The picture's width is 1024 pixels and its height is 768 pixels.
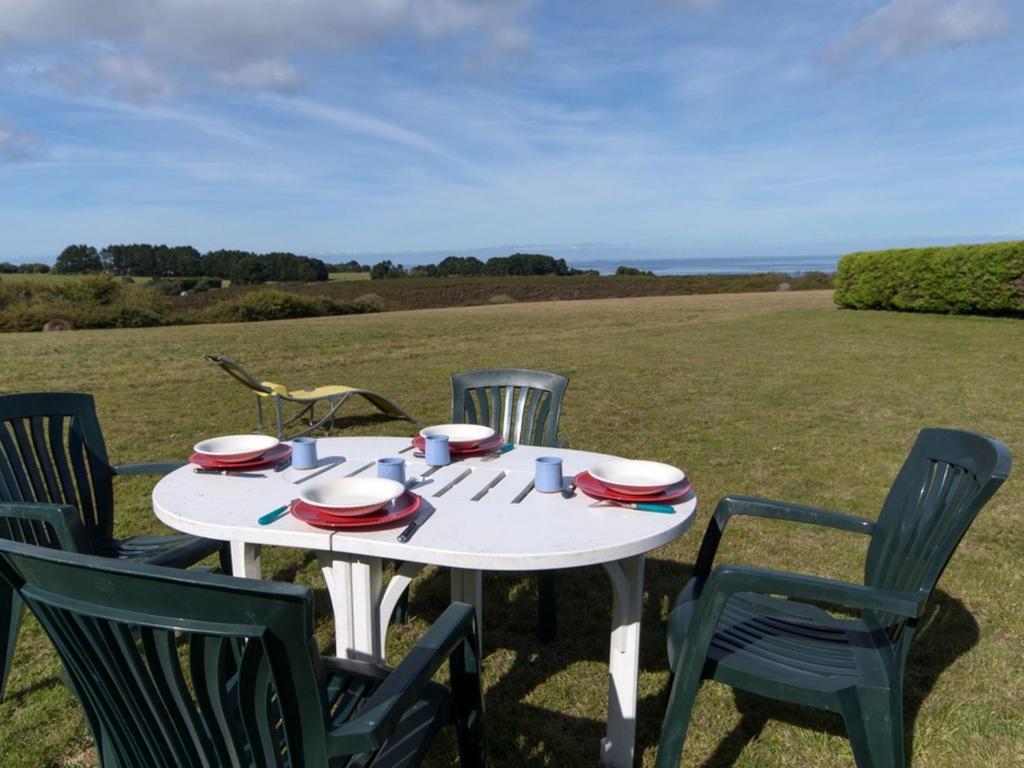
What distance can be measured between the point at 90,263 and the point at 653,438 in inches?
1288

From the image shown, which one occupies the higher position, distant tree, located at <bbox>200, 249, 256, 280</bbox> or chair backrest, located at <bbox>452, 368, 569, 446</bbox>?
distant tree, located at <bbox>200, 249, 256, 280</bbox>

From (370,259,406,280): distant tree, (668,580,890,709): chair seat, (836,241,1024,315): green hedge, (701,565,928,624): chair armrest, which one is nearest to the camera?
(701,565,928,624): chair armrest

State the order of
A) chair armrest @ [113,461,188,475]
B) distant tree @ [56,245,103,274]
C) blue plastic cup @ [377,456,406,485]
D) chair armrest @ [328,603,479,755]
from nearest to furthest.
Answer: chair armrest @ [328,603,479,755], blue plastic cup @ [377,456,406,485], chair armrest @ [113,461,188,475], distant tree @ [56,245,103,274]

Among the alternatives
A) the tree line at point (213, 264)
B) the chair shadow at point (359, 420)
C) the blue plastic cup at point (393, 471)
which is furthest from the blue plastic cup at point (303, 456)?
the tree line at point (213, 264)

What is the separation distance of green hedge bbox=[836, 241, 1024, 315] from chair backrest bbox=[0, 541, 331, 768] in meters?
17.1

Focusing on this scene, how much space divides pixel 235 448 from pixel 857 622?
2.17 metres

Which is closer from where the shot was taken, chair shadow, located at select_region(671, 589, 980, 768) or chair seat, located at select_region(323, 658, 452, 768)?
chair seat, located at select_region(323, 658, 452, 768)

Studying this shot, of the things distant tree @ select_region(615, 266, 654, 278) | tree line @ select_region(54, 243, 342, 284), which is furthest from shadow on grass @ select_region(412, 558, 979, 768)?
distant tree @ select_region(615, 266, 654, 278)

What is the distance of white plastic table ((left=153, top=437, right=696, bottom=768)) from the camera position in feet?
5.78

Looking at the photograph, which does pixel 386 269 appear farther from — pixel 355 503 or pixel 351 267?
pixel 355 503

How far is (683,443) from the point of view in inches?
241

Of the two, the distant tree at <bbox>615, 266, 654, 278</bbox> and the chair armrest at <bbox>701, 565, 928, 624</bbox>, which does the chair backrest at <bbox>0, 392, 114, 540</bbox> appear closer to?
the chair armrest at <bbox>701, 565, 928, 624</bbox>

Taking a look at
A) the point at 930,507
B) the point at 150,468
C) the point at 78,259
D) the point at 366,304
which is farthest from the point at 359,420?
the point at 78,259

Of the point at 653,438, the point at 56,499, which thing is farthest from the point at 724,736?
the point at 653,438
